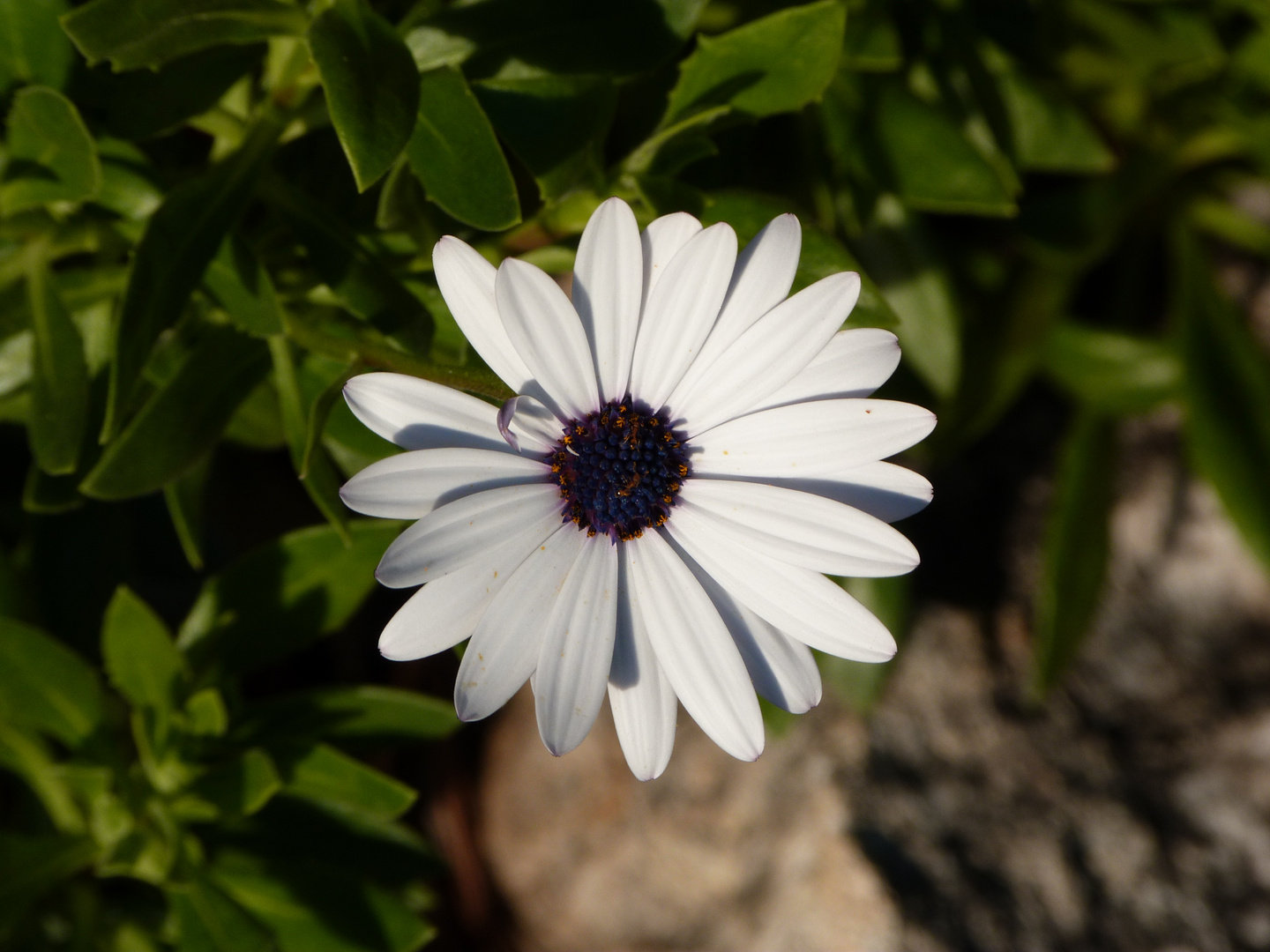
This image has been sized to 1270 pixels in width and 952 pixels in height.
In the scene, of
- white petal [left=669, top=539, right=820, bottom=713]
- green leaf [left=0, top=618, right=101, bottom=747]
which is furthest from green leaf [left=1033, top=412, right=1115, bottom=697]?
green leaf [left=0, top=618, right=101, bottom=747]

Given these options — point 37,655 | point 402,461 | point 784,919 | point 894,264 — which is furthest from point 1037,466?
point 37,655

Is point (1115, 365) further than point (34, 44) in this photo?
Yes

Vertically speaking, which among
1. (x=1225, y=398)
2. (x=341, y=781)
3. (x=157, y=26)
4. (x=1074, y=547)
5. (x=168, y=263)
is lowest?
(x=1074, y=547)

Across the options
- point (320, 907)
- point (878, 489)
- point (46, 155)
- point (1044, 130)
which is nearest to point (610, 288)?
point (878, 489)

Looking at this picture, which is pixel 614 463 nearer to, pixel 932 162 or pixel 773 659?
pixel 773 659

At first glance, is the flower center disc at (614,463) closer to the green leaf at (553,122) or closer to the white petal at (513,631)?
the white petal at (513,631)

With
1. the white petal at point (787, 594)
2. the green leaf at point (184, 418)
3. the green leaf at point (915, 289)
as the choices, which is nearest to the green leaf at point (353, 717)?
the green leaf at point (184, 418)
